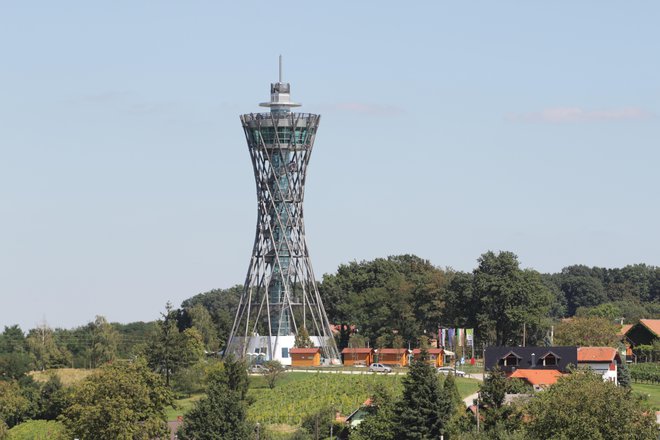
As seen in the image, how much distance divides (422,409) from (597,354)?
2613 cm

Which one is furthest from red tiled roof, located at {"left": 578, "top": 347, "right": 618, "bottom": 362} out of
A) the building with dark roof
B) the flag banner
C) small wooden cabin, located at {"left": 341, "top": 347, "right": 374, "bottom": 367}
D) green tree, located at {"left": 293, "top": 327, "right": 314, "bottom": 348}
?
green tree, located at {"left": 293, "top": 327, "right": 314, "bottom": 348}

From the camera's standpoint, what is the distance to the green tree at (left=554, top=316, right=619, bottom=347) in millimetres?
130625

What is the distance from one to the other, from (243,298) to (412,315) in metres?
15.2

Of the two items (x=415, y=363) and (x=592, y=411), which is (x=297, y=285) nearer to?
(x=415, y=363)

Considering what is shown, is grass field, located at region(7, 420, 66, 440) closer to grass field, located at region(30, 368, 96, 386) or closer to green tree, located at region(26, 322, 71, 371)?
grass field, located at region(30, 368, 96, 386)

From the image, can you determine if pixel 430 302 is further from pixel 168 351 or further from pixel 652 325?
pixel 168 351

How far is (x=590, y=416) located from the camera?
279 feet

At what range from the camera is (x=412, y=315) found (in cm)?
14825

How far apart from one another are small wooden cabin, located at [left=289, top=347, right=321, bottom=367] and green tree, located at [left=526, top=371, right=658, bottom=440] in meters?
49.5

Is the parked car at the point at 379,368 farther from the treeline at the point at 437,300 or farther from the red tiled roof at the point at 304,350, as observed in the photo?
the treeline at the point at 437,300

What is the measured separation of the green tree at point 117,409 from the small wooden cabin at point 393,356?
39554 mm

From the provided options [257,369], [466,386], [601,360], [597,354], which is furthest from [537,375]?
[257,369]

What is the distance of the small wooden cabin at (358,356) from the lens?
14062 centimetres

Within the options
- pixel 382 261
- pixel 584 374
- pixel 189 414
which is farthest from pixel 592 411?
pixel 382 261
